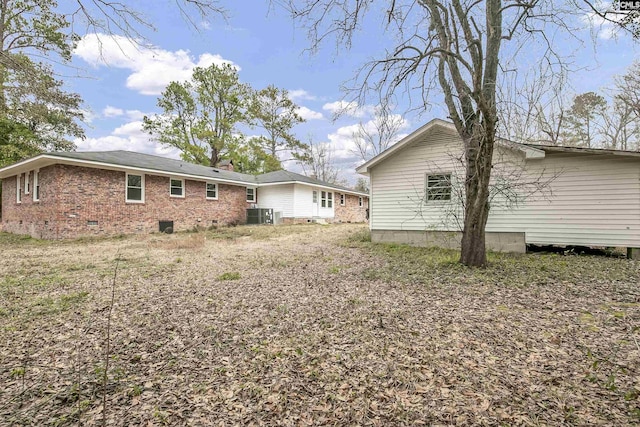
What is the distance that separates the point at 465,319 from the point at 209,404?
2849mm

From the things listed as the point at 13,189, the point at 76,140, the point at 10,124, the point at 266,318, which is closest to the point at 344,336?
the point at 266,318

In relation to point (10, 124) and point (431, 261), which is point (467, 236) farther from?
point (10, 124)

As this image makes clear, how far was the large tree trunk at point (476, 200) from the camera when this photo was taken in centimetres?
574

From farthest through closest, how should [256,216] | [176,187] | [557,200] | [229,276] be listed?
[256,216], [176,187], [557,200], [229,276]

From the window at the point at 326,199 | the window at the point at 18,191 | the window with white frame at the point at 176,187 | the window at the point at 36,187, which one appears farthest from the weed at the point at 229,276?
the window at the point at 326,199

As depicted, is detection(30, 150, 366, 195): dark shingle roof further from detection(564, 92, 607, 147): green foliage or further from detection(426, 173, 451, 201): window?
detection(564, 92, 607, 147): green foliage

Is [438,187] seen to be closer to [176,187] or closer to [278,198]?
[176,187]

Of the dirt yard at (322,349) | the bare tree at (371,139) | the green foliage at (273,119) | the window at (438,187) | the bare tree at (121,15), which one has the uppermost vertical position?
the green foliage at (273,119)

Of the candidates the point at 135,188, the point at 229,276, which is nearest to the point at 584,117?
the point at 229,276

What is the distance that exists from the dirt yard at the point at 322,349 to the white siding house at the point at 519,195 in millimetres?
2291

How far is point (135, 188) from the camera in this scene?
12.9m

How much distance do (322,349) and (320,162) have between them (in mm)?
32676

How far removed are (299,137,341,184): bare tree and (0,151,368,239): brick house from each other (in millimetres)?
13931

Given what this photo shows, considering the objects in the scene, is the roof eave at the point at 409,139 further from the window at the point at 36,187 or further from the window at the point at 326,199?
the window at the point at 36,187
